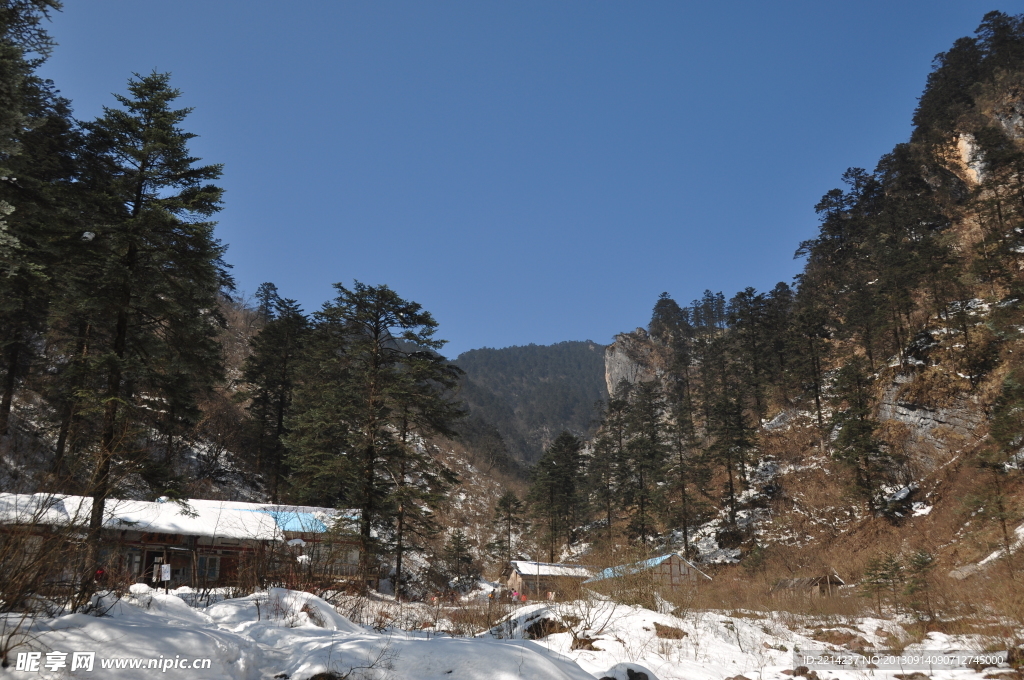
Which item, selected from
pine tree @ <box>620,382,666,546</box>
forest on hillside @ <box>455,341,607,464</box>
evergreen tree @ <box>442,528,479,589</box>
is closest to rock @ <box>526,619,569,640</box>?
pine tree @ <box>620,382,666,546</box>

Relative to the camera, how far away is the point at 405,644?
20.5ft

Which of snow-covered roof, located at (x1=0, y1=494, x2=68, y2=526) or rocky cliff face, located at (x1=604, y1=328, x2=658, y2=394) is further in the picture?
rocky cliff face, located at (x1=604, y1=328, x2=658, y2=394)

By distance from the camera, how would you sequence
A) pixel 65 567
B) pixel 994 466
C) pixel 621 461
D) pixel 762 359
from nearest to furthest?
pixel 65 567, pixel 994 466, pixel 621 461, pixel 762 359

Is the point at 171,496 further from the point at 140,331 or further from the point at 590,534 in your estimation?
the point at 590,534

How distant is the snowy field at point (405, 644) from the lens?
430 cm

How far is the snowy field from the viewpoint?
430 cm

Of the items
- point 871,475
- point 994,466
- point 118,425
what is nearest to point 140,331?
point 118,425

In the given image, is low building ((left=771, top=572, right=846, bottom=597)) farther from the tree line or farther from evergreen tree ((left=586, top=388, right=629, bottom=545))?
evergreen tree ((left=586, top=388, right=629, bottom=545))

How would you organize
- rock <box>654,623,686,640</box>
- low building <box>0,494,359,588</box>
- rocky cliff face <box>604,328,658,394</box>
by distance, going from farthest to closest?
rocky cliff face <box>604,328,658,394</box> < low building <box>0,494,359,588</box> < rock <box>654,623,686,640</box>

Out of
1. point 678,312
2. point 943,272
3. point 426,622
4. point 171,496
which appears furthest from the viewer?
point 678,312

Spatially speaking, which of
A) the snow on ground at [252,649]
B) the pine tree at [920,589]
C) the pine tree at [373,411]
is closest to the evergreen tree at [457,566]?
the pine tree at [373,411]

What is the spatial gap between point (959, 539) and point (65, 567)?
3235 centimetres

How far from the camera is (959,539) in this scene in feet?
83.5

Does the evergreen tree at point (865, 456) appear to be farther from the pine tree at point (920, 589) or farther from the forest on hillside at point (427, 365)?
the pine tree at point (920, 589)
